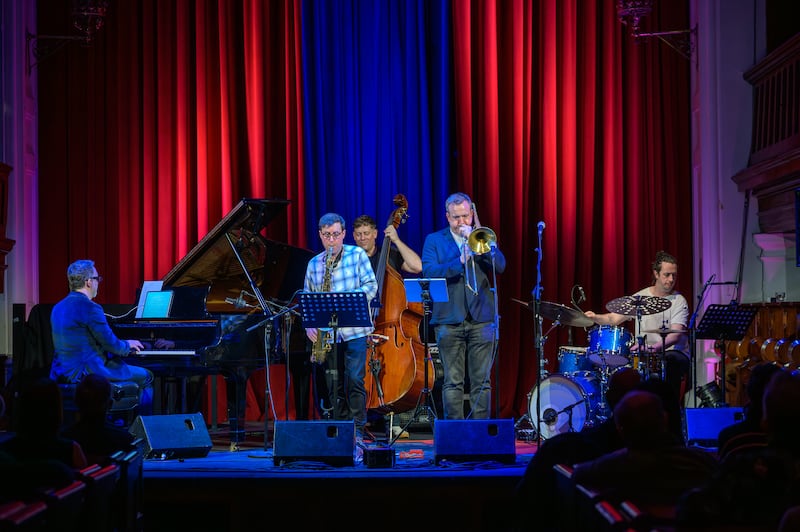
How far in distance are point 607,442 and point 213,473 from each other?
7.91 feet

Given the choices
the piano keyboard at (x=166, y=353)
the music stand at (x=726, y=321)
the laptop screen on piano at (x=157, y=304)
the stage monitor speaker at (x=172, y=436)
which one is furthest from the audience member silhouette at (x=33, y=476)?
the music stand at (x=726, y=321)

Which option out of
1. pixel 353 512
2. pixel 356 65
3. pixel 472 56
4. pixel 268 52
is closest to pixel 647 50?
pixel 472 56

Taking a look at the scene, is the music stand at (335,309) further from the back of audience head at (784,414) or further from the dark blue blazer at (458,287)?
the back of audience head at (784,414)

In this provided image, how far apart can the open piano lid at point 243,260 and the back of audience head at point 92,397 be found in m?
2.99

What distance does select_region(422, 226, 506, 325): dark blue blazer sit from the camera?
6949 millimetres

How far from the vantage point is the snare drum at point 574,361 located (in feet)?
26.1

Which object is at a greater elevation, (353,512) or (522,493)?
(522,493)

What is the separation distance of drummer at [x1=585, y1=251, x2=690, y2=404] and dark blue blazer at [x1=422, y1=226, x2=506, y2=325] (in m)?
1.15

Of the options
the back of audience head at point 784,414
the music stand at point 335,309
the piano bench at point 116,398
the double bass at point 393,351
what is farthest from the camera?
the double bass at point 393,351

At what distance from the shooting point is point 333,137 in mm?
9922

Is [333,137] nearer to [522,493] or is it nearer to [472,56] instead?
[472,56]

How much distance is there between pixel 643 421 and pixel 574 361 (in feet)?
15.7

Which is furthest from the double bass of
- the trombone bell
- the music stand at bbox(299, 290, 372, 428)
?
the music stand at bbox(299, 290, 372, 428)

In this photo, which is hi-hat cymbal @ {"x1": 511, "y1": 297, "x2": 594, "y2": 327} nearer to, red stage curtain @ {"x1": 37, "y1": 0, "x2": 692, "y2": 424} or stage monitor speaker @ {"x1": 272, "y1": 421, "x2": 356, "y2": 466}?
red stage curtain @ {"x1": 37, "y1": 0, "x2": 692, "y2": 424}
